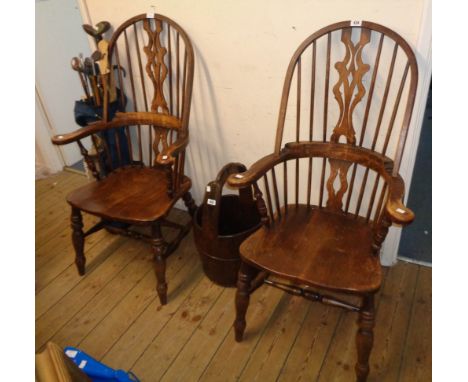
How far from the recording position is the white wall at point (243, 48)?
139 centimetres

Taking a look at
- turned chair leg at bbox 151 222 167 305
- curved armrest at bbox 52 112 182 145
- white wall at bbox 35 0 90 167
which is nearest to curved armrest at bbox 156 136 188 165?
curved armrest at bbox 52 112 182 145

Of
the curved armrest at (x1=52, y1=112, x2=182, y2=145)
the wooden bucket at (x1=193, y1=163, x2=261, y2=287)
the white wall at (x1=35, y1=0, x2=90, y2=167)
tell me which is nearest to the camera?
the wooden bucket at (x1=193, y1=163, x2=261, y2=287)

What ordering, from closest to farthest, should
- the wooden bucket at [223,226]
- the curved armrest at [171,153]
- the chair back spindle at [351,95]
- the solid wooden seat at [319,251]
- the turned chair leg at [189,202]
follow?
the solid wooden seat at [319,251], the chair back spindle at [351,95], the curved armrest at [171,153], the wooden bucket at [223,226], the turned chair leg at [189,202]

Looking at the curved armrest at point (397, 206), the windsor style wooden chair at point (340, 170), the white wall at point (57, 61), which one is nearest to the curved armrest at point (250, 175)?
the windsor style wooden chair at point (340, 170)

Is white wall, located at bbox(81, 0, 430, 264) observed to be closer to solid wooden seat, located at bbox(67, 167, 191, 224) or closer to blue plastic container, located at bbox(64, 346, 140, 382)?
solid wooden seat, located at bbox(67, 167, 191, 224)

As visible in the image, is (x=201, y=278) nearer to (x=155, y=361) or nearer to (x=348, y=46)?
(x=155, y=361)

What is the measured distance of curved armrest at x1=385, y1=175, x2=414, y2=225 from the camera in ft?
3.35

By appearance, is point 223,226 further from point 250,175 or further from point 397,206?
point 397,206

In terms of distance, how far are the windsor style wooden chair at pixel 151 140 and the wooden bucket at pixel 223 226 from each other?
0.55 ft

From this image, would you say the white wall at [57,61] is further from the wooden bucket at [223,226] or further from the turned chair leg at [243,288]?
the turned chair leg at [243,288]

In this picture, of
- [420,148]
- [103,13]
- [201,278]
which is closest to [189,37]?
[103,13]

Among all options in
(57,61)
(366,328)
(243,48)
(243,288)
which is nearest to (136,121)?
(243,48)

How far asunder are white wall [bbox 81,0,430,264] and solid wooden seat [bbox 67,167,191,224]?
343 millimetres
